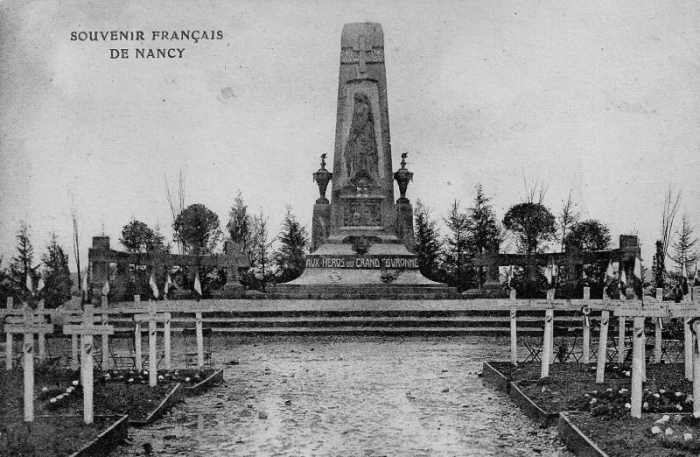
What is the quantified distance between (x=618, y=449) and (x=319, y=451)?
2.82 meters

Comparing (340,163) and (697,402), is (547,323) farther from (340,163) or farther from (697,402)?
(340,163)

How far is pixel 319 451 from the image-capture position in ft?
23.0

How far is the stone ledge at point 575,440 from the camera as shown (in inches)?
248

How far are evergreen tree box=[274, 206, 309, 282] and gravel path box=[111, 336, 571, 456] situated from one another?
122ft

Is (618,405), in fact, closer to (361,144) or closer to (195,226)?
(361,144)

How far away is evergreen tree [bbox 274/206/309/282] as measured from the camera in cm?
5212

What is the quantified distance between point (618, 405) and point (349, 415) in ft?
10.5

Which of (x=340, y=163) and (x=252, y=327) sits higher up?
(x=340, y=163)

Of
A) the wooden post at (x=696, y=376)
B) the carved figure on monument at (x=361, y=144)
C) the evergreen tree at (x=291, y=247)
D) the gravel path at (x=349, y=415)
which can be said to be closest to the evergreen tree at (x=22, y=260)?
the gravel path at (x=349, y=415)

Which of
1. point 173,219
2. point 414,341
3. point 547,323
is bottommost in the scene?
point 414,341

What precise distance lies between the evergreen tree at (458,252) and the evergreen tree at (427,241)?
74 cm

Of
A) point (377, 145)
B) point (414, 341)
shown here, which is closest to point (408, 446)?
point (414, 341)

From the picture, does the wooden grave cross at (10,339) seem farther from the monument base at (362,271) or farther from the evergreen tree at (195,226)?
the evergreen tree at (195,226)

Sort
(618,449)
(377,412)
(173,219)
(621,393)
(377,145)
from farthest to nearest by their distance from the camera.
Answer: (173,219) < (377,145) < (377,412) < (621,393) < (618,449)
